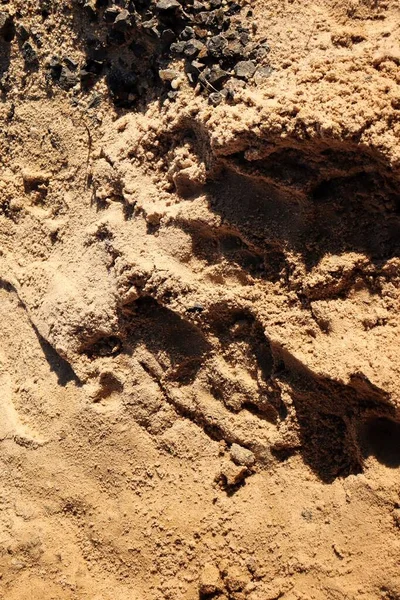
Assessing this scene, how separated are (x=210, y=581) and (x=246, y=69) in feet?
6.63

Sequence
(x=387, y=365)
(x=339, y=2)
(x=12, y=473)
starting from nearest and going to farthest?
1. (x=387, y=365)
2. (x=339, y=2)
3. (x=12, y=473)

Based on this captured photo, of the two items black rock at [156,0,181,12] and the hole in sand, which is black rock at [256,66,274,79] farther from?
the hole in sand

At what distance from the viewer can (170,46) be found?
8.29 feet

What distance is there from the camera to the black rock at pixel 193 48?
2428mm

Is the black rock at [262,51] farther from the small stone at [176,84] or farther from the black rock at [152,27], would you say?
the black rock at [152,27]

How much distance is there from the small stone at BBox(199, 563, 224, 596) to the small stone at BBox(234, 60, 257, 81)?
195 centimetres

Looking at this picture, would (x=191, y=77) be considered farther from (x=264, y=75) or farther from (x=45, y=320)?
(x=45, y=320)

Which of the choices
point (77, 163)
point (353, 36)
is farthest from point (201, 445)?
Result: point (353, 36)

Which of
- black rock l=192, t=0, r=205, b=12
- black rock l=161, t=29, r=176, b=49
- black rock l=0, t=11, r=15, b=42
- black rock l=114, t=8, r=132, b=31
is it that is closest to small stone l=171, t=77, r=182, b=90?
black rock l=161, t=29, r=176, b=49

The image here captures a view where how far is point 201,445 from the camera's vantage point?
2.44m

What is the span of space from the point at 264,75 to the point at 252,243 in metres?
0.65

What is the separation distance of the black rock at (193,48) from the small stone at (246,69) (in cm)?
23

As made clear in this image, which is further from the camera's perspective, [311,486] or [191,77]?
[191,77]

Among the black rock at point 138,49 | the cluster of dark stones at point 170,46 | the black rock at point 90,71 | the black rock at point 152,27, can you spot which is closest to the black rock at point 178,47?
the cluster of dark stones at point 170,46
